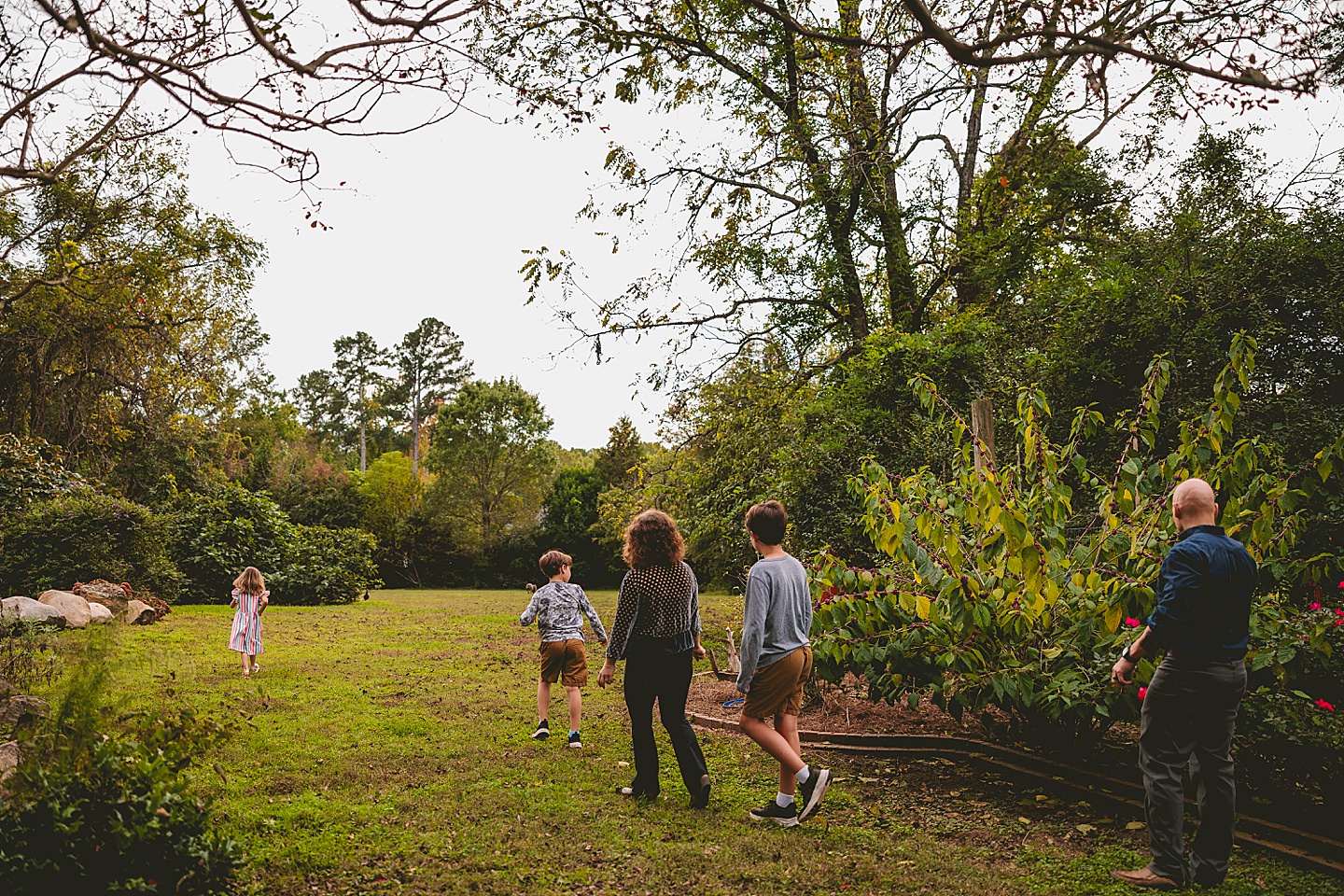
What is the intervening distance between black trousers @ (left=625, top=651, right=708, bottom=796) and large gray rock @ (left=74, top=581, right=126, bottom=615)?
11.9 meters

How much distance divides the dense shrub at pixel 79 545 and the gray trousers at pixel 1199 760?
16.4 meters

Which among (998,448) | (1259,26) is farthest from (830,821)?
(998,448)

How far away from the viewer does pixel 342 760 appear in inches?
237

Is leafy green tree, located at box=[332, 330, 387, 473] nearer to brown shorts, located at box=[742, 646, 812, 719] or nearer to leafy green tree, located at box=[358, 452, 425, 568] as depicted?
leafy green tree, located at box=[358, 452, 425, 568]

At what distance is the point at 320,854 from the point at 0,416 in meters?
22.6

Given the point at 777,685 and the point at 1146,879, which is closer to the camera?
the point at 1146,879

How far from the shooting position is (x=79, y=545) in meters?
14.9

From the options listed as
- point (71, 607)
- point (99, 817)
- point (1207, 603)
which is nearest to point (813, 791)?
point (1207, 603)

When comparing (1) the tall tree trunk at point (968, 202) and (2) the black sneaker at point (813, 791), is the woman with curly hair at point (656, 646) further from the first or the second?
(1) the tall tree trunk at point (968, 202)

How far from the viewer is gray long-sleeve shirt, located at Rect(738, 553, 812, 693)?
15.7ft

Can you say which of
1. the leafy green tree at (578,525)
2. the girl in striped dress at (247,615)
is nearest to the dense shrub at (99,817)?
the girl in striped dress at (247,615)

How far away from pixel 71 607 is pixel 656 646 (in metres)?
11.3

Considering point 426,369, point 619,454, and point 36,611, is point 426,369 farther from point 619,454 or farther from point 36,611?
point 36,611

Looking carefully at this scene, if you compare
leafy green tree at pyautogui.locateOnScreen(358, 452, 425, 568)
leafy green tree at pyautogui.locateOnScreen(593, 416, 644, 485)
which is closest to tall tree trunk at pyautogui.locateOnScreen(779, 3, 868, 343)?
leafy green tree at pyautogui.locateOnScreen(593, 416, 644, 485)
